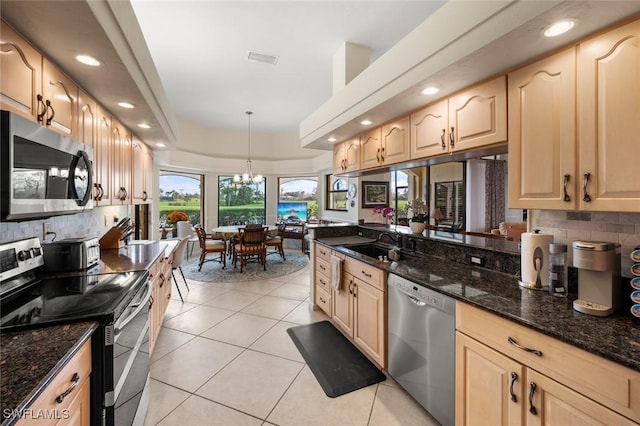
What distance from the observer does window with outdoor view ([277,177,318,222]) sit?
773 cm

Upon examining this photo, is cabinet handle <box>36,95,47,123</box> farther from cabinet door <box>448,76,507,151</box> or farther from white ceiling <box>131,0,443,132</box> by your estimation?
cabinet door <box>448,76,507,151</box>

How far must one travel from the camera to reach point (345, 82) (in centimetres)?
290

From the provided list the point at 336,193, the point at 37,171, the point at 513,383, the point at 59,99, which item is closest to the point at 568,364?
the point at 513,383

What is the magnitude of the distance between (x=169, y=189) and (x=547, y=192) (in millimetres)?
6999

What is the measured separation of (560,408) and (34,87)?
2.77 meters

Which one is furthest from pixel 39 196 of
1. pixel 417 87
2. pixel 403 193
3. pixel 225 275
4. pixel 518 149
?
pixel 403 193

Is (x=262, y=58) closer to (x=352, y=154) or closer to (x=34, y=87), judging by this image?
(x=352, y=154)

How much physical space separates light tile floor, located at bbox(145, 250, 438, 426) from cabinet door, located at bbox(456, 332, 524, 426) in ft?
1.63

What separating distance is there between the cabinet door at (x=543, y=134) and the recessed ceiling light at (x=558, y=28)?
0.13 m

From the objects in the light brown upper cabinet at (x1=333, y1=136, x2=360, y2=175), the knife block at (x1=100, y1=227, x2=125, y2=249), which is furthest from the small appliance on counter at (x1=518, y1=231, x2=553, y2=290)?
the knife block at (x1=100, y1=227, x2=125, y2=249)

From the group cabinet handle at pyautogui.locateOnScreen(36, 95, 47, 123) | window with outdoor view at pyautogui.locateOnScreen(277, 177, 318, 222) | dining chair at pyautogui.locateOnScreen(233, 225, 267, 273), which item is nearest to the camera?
cabinet handle at pyautogui.locateOnScreen(36, 95, 47, 123)

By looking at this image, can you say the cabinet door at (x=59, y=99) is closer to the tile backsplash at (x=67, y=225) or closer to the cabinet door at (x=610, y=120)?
the tile backsplash at (x=67, y=225)

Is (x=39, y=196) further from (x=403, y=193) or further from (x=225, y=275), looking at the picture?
(x=403, y=193)

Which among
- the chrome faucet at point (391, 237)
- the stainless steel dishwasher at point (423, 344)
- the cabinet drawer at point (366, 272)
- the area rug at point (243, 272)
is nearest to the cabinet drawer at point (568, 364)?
the stainless steel dishwasher at point (423, 344)
